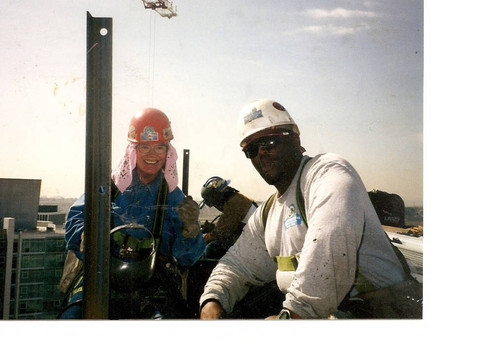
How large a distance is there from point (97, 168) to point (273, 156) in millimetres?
1012

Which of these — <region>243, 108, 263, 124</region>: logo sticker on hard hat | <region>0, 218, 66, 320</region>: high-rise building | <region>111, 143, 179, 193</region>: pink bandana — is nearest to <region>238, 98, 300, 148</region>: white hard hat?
<region>243, 108, 263, 124</region>: logo sticker on hard hat

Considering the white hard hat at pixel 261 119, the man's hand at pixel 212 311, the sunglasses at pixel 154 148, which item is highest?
the white hard hat at pixel 261 119

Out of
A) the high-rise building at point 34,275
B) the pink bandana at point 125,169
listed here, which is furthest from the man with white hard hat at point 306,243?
the high-rise building at point 34,275

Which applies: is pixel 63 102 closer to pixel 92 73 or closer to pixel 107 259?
pixel 92 73

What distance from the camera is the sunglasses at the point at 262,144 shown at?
3.04 meters

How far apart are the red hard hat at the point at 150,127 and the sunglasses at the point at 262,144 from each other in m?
0.46

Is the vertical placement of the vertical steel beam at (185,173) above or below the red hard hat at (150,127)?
below

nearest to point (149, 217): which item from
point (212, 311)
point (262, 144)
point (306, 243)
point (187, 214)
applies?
point (187, 214)

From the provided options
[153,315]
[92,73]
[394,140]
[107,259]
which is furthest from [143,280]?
[394,140]

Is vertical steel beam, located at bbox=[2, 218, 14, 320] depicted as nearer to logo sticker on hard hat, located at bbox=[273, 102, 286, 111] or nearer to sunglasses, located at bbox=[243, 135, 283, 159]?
sunglasses, located at bbox=[243, 135, 283, 159]

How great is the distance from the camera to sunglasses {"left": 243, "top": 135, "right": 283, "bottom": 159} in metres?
3.04

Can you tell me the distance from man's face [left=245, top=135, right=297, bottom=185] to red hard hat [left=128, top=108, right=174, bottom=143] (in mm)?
505

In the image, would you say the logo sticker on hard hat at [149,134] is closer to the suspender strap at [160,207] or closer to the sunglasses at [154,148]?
the sunglasses at [154,148]

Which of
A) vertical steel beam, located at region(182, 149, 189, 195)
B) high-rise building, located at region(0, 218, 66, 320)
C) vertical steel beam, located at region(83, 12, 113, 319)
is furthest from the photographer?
vertical steel beam, located at region(182, 149, 189, 195)
